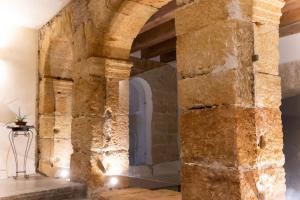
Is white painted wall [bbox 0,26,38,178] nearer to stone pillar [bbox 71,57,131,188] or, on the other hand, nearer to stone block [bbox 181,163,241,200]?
stone pillar [bbox 71,57,131,188]

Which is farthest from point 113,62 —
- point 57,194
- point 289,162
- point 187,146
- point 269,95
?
point 289,162

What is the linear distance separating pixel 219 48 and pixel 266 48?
1.02 ft

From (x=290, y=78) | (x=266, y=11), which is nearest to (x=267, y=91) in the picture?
(x=266, y=11)

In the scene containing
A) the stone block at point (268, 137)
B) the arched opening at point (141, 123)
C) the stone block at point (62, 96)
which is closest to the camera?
the stone block at point (268, 137)

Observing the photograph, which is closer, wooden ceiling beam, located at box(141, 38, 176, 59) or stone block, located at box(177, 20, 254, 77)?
stone block, located at box(177, 20, 254, 77)

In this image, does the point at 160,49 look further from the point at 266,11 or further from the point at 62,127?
the point at 266,11

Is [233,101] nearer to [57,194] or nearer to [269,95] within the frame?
[269,95]

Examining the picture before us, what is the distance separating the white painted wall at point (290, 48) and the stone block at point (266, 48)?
109 inches

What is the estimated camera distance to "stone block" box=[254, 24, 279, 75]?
189 cm

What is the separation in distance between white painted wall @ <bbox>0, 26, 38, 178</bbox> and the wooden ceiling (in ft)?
6.23

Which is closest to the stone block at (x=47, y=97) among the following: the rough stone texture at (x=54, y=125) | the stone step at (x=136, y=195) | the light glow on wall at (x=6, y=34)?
the rough stone texture at (x=54, y=125)

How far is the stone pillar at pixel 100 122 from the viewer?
11.0 ft

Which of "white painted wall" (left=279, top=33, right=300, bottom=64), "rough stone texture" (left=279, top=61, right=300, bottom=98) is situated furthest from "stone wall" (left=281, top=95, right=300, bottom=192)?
"white painted wall" (left=279, top=33, right=300, bottom=64)

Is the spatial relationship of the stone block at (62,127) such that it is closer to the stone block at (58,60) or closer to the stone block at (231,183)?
the stone block at (58,60)
